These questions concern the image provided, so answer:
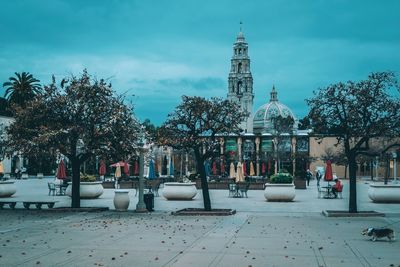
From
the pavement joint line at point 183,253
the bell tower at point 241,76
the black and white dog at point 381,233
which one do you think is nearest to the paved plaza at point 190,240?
the pavement joint line at point 183,253

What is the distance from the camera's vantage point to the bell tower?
128 metres

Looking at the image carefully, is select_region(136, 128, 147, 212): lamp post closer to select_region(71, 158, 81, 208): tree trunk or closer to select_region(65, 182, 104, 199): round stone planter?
select_region(71, 158, 81, 208): tree trunk

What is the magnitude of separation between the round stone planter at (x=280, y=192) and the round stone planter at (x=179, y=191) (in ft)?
13.7

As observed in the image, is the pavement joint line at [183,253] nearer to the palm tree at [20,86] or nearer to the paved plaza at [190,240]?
the paved plaza at [190,240]

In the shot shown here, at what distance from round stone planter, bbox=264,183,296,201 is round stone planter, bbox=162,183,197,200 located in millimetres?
4169

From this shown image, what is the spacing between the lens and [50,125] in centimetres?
2264

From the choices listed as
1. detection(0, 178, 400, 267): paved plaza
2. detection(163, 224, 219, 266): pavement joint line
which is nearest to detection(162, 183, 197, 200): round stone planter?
detection(0, 178, 400, 267): paved plaza

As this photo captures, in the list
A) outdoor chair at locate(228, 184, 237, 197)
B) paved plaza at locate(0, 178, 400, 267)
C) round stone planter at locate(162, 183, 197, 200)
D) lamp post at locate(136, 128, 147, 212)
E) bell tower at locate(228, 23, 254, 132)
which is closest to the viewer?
paved plaza at locate(0, 178, 400, 267)

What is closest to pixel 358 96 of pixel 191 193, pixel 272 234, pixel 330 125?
pixel 330 125

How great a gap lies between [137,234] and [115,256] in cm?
370

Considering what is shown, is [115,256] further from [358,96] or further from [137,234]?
[358,96]

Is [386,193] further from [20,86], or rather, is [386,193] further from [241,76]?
[241,76]

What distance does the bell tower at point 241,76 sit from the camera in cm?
12775

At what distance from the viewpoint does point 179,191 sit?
97.7 ft
